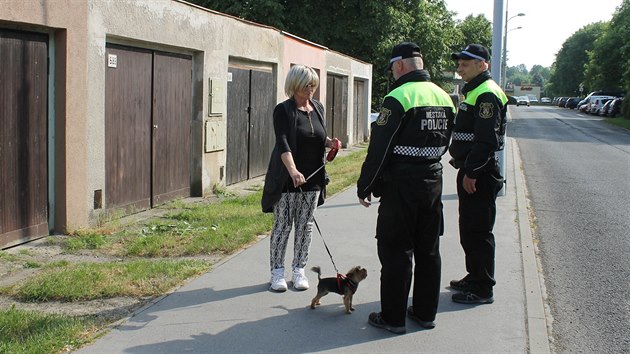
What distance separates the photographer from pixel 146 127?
928 centimetres

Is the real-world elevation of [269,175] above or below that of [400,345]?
above

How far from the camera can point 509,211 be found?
990 cm

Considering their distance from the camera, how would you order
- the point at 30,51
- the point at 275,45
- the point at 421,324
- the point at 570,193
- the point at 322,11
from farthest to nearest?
the point at 322,11 → the point at 275,45 → the point at 570,193 → the point at 30,51 → the point at 421,324

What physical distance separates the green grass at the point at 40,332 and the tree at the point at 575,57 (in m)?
109

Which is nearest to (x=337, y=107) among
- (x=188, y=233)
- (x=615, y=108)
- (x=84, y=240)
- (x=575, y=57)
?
(x=188, y=233)

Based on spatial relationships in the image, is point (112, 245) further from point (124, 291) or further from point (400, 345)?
point (400, 345)

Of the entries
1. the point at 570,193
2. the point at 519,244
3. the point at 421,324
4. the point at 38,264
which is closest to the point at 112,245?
the point at 38,264

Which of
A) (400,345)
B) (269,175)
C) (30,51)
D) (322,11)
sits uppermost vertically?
(322,11)

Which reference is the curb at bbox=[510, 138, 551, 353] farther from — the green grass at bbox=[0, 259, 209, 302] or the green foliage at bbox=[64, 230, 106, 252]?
the green foliage at bbox=[64, 230, 106, 252]

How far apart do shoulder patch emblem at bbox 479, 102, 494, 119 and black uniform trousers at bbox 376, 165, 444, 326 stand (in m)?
0.75

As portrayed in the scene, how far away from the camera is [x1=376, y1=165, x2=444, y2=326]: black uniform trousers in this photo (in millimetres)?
4715

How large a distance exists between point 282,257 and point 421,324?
1295 millimetres

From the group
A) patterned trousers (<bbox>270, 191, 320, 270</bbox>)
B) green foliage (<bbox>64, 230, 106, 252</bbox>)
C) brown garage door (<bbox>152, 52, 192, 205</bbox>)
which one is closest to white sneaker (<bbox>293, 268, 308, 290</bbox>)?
patterned trousers (<bbox>270, 191, 320, 270</bbox>)

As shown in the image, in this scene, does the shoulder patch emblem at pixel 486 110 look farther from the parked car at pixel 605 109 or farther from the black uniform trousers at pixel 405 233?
the parked car at pixel 605 109
